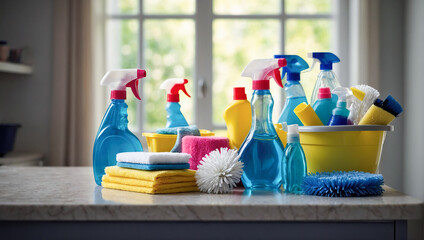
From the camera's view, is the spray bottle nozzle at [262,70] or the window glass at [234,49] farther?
the window glass at [234,49]

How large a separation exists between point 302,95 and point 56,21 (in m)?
2.56

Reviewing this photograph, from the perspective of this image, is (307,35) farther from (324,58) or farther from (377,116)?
(377,116)

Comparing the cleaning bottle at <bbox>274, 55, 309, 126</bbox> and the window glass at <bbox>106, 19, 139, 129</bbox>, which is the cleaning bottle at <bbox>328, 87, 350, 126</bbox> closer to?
the cleaning bottle at <bbox>274, 55, 309, 126</bbox>

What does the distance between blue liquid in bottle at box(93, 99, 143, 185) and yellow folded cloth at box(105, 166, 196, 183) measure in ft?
0.28

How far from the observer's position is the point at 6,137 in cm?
276

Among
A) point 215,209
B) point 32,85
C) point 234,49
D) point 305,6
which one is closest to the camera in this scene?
point 215,209

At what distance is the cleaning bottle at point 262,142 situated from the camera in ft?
2.82

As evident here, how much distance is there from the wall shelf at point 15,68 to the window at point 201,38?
0.56m

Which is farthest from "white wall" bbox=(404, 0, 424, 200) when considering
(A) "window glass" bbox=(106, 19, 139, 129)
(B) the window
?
(A) "window glass" bbox=(106, 19, 139, 129)

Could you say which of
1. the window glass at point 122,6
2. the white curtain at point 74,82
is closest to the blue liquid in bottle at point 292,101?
the white curtain at point 74,82

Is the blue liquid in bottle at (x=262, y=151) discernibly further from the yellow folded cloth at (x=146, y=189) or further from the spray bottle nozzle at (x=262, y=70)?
the yellow folded cloth at (x=146, y=189)

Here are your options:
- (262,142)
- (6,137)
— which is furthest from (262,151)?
(6,137)

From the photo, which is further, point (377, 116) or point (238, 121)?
point (238, 121)

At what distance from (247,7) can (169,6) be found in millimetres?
604
